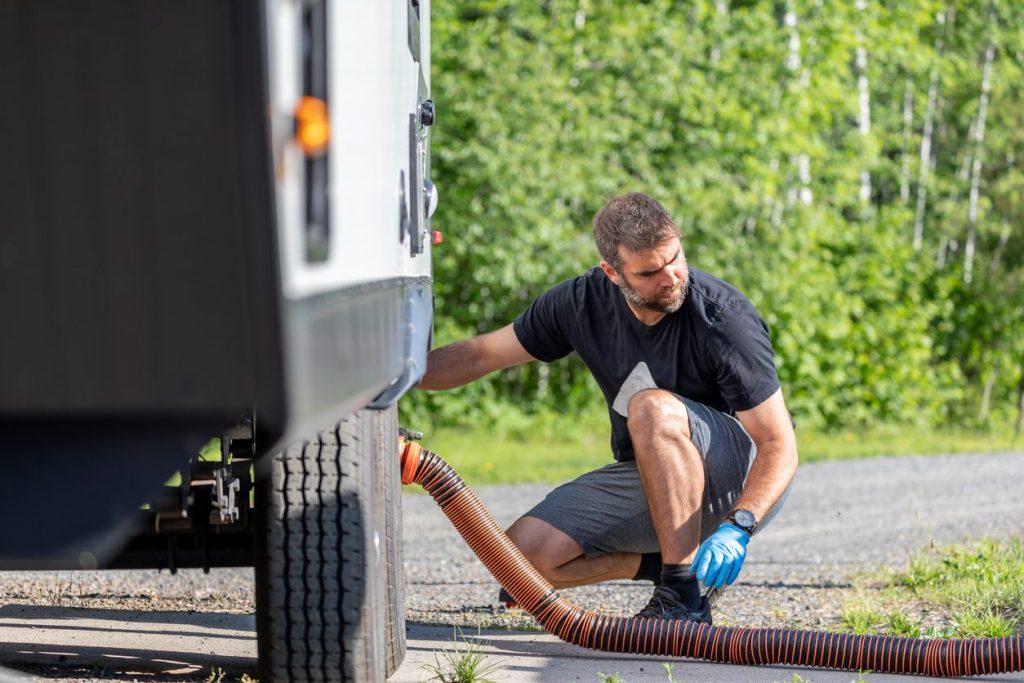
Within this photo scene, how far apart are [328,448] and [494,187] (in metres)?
8.23

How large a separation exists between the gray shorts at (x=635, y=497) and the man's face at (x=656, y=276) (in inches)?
12.3

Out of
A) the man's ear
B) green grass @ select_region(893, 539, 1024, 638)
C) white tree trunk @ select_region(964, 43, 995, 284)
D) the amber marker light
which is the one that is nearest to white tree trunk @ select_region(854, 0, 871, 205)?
white tree trunk @ select_region(964, 43, 995, 284)

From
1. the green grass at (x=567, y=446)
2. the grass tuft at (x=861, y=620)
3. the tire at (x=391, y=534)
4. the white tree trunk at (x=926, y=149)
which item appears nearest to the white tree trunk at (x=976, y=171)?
the white tree trunk at (x=926, y=149)

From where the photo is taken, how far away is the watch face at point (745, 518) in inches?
146

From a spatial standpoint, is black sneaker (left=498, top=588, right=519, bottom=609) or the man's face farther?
black sneaker (left=498, top=588, right=519, bottom=609)

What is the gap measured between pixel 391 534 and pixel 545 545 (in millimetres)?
916

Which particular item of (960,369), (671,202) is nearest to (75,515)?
(671,202)

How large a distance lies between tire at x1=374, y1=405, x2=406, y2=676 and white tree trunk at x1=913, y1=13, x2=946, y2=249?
11.3 m

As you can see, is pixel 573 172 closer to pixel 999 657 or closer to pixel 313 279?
pixel 999 657

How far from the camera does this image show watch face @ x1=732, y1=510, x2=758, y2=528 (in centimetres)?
370

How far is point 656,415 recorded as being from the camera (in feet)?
12.5

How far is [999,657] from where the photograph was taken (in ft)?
11.0

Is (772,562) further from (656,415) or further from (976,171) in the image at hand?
(976,171)

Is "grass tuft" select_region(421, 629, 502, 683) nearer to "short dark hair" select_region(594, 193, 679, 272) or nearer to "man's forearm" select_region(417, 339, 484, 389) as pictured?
"man's forearm" select_region(417, 339, 484, 389)
